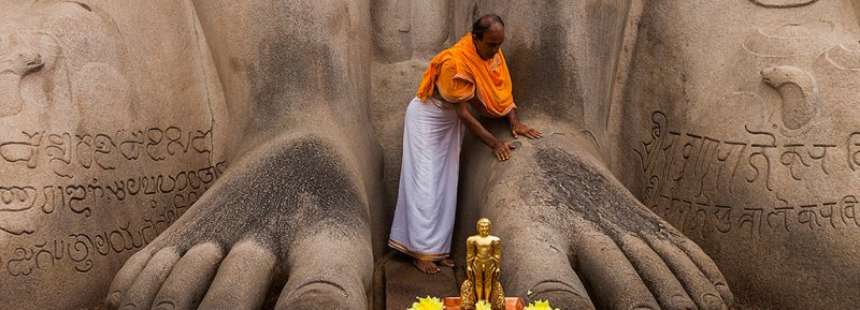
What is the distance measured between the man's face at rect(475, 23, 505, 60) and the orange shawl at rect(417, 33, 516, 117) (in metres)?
0.03

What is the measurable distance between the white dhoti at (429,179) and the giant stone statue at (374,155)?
71mm

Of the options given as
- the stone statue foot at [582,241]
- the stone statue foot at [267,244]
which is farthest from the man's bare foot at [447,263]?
the stone statue foot at [267,244]

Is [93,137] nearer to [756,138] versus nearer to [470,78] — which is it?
[470,78]

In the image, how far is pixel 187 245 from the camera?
3.44 m

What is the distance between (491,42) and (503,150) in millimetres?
348

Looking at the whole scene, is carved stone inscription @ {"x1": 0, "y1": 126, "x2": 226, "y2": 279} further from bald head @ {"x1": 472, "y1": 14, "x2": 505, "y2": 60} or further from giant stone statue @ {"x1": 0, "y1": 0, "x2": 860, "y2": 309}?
bald head @ {"x1": 472, "y1": 14, "x2": 505, "y2": 60}

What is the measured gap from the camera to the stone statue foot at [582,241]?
3260 millimetres

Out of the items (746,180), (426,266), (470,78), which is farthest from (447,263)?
(746,180)

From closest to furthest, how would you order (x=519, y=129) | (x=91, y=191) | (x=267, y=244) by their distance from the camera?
(x=267, y=244) < (x=91, y=191) < (x=519, y=129)

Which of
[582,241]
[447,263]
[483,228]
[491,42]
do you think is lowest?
[447,263]

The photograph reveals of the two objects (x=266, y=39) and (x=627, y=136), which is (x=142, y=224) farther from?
(x=627, y=136)

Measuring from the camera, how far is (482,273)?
262cm

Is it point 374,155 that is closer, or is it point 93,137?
point 93,137

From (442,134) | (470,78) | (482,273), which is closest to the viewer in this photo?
(482,273)
